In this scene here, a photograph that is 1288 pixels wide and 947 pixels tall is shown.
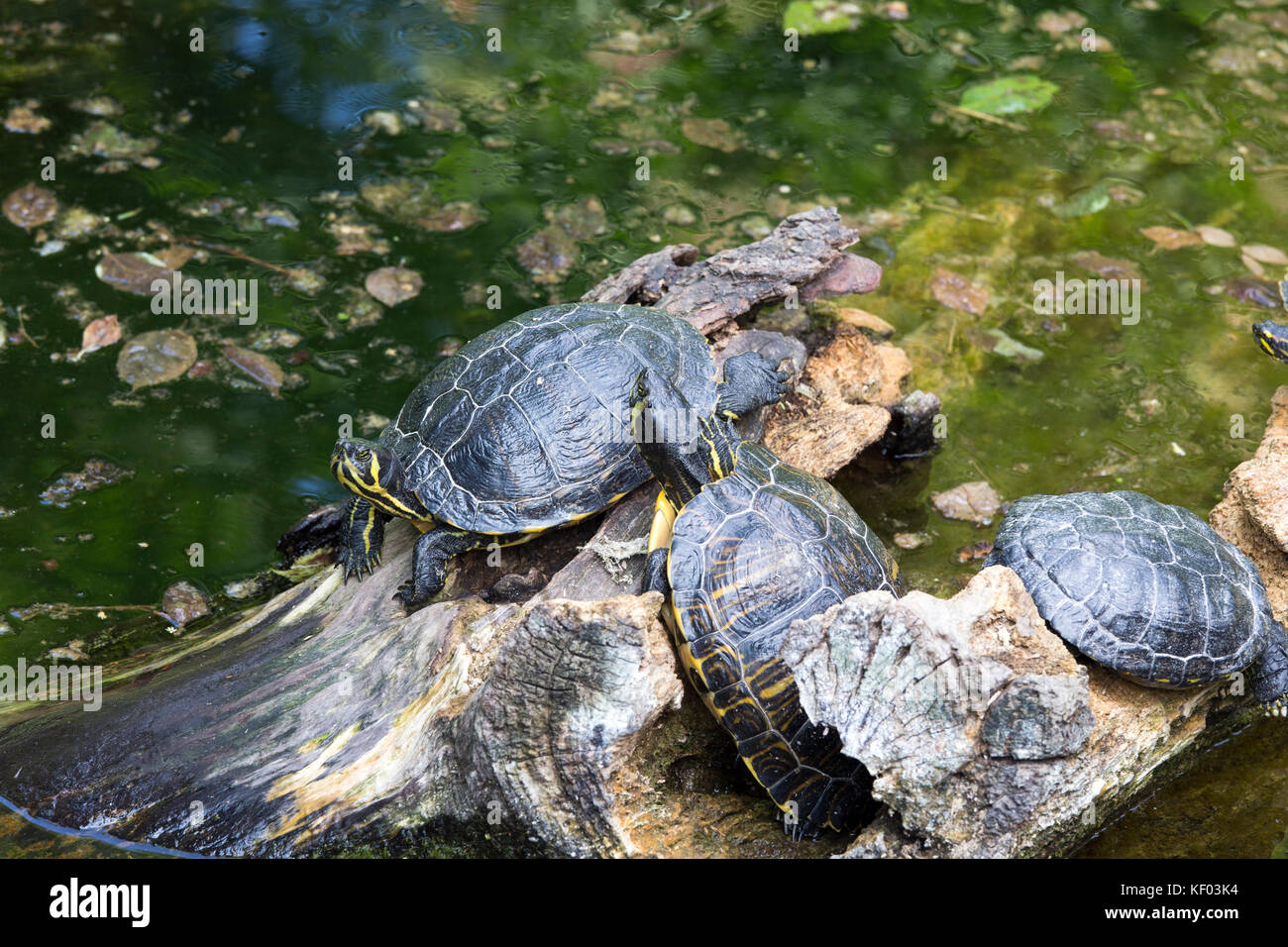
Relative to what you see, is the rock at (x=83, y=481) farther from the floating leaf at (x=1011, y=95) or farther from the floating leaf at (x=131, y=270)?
the floating leaf at (x=1011, y=95)

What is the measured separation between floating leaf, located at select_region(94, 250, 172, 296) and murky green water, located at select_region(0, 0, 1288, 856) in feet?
0.28

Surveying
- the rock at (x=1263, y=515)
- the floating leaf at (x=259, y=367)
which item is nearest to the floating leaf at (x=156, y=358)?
the floating leaf at (x=259, y=367)

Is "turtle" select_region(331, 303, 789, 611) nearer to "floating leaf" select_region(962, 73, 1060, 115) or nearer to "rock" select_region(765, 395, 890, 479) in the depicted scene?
"rock" select_region(765, 395, 890, 479)

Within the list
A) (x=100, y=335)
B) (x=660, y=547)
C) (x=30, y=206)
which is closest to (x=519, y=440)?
(x=660, y=547)

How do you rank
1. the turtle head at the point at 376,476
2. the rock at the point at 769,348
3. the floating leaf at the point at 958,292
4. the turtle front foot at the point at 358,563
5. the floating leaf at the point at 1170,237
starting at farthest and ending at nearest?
1. the floating leaf at the point at 1170,237
2. the floating leaf at the point at 958,292
3. the rock at the point at 769,348
4. the turtle front foot at the point at 358,563
5. the turtle head at the point at 376,476

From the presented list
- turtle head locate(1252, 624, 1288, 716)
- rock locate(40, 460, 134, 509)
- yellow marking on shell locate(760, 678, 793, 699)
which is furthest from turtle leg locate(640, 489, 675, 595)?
rock locate(40, 460, 134, 509)

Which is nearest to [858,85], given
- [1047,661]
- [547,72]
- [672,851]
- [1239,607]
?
[547,72]

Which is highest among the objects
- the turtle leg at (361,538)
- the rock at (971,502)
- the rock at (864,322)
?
the rock at (864,322)

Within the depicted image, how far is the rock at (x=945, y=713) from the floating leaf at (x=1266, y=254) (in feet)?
14.7

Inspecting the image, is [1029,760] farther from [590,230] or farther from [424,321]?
[590,230]

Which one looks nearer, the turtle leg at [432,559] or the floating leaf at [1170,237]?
the turtle leg at [432,559]

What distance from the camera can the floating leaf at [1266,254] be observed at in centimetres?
616

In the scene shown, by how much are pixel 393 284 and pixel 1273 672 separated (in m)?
4.64

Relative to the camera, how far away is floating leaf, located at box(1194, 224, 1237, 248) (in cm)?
628
